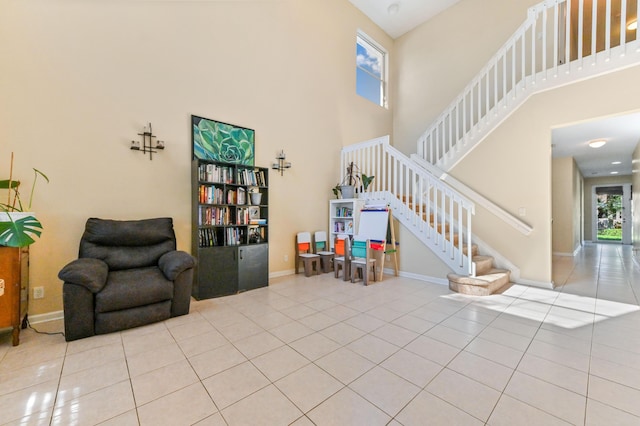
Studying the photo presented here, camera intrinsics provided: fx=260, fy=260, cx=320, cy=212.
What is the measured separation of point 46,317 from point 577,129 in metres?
7.65

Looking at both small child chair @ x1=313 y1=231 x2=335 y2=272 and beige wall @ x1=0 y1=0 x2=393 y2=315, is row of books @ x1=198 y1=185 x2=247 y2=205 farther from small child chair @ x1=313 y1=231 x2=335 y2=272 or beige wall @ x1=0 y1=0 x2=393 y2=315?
small child chair @ x1=313 y1=231 x2=335 y2=272

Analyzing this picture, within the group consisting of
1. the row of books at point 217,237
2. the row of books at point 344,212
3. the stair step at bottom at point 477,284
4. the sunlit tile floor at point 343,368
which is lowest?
the sunlit tile floor at point 343,368

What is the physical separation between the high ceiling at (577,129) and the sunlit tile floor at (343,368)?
8.90 ft

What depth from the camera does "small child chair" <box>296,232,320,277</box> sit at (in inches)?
181

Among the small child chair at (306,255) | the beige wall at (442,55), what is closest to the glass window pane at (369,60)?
the beige wall at (442,55)

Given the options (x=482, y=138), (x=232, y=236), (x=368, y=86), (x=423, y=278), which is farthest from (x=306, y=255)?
(x=368, y=86)

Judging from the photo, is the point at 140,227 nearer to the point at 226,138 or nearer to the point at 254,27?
the point at 226,138

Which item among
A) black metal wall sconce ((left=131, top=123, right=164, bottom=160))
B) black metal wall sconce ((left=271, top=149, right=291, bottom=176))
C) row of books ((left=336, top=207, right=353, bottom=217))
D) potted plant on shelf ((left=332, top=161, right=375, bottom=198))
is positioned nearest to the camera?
black metal wall sconce ((left=131, top=123, right=164, bottom=160))

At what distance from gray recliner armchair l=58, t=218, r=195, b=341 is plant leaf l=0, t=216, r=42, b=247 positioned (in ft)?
1.22

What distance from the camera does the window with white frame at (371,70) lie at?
6.55 meters

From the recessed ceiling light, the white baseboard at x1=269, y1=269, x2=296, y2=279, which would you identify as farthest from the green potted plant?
the recessed ceiling light

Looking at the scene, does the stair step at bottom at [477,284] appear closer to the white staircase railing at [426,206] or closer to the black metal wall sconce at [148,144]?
the white staircase railing at [426,206]

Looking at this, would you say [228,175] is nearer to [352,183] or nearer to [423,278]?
[352,183]

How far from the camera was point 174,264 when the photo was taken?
278 cm
